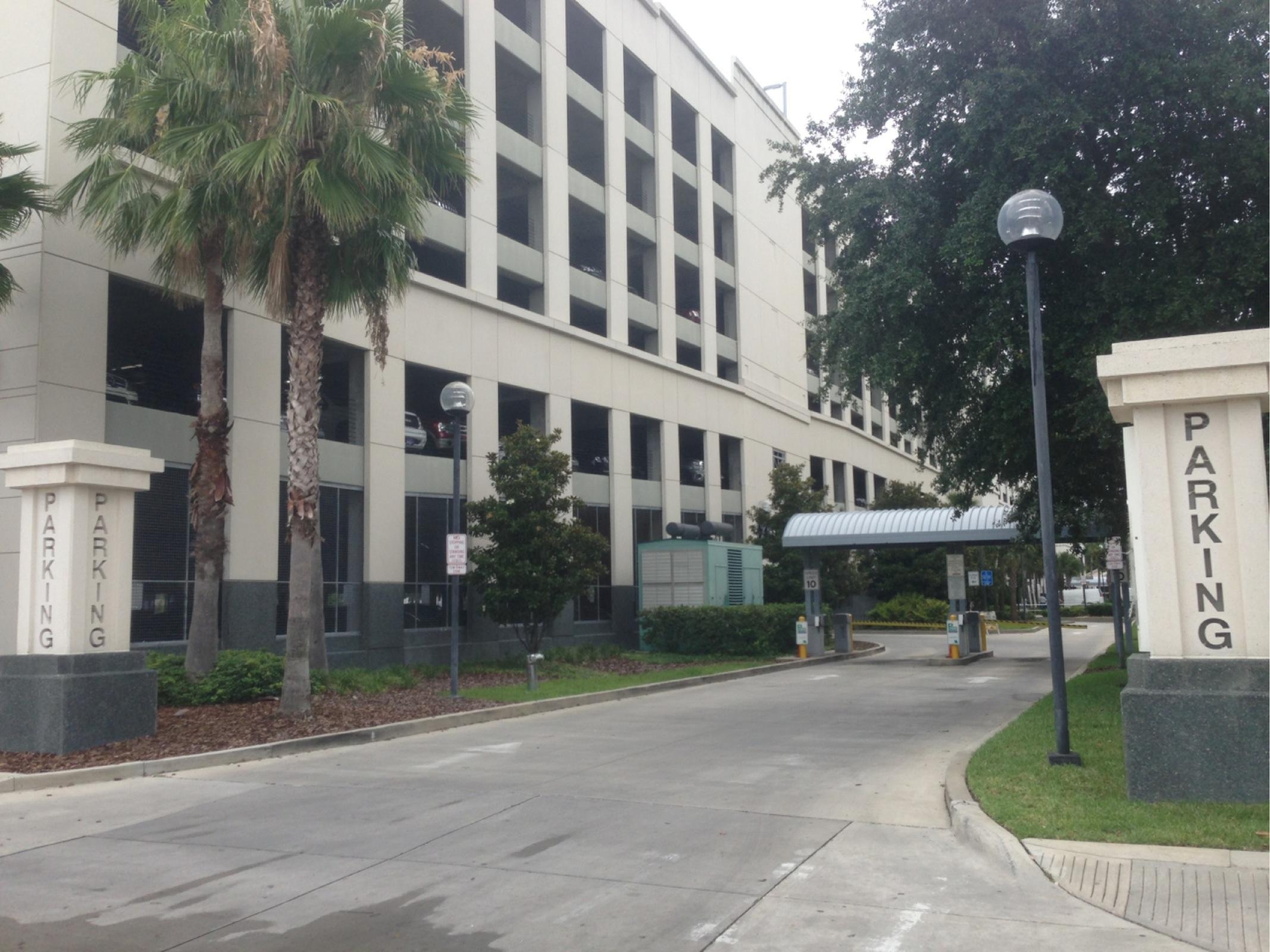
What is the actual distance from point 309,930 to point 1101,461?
15.6 metres

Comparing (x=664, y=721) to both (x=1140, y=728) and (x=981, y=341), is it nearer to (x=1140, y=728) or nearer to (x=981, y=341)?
(x=981, y=341)

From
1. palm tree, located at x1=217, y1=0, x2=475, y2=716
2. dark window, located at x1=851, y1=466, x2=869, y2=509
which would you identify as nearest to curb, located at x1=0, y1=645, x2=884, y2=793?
palm tree, located at x1=217, y1=0, x2=475, y2=716

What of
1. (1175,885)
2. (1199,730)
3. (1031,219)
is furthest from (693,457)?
(1175,885)

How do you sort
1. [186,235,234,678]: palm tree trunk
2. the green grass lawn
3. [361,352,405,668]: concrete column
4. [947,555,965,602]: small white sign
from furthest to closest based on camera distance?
[947,555,965,602]: small white sign, [361,352,405,668]: concrete column, [186,235,234,678]: palm tree trunk, the green grass lawn

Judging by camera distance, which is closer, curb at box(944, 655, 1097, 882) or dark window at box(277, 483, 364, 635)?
curb at box(944, 655, 1097, 882)

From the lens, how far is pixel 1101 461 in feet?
59.7

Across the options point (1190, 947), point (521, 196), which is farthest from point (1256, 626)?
point (521, 196)

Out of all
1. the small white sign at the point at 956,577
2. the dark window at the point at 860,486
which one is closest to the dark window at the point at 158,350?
the small white sign at the point at 956,577

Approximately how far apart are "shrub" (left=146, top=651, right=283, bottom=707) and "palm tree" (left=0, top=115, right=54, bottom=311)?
5.62m

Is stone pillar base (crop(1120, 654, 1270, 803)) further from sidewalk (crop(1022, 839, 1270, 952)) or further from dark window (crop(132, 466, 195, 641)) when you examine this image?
dark window (crop(132, 466, 195, 641))

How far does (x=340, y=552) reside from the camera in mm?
22281

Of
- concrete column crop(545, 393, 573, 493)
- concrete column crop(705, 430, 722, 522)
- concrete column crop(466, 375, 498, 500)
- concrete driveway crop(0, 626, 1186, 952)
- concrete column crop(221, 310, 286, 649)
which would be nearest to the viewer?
concrete driveway crop(0, 626, 1186, 952)

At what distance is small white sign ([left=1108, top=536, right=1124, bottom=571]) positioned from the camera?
24875mm

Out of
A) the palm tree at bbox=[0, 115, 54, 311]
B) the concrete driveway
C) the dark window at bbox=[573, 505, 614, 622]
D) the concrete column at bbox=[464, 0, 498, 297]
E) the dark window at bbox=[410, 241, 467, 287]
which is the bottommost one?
the concrete driveway
